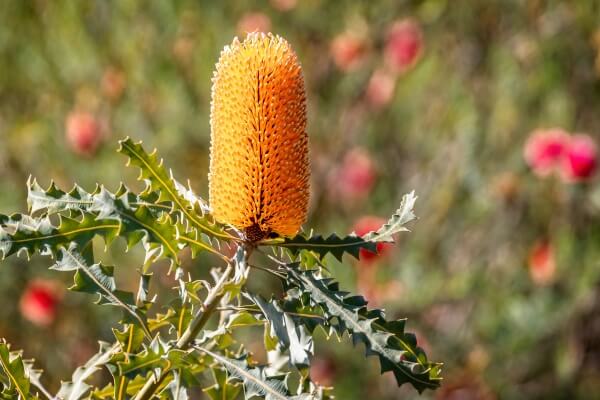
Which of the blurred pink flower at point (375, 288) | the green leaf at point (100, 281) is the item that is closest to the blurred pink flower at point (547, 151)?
the blurred pink flower at point (375, 288)

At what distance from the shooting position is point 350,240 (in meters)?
1.74

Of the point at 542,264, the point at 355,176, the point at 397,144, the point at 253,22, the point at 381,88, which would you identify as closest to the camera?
the point at 542,264

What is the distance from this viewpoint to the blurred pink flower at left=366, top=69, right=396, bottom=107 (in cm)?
690

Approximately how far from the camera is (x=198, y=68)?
672cm

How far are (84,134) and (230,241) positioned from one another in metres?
4.88

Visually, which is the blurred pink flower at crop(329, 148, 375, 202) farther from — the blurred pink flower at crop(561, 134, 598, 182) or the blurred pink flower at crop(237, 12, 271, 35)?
the blurred pink flower at crop(561, 134, 598, 182)

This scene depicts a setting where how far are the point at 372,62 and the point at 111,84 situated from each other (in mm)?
1825

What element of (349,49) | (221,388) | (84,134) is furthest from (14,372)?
(349,49)

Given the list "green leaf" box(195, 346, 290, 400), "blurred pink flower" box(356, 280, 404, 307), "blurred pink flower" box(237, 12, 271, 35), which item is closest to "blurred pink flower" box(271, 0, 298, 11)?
"blurred pink flower" box(237, 12, 271, 35)

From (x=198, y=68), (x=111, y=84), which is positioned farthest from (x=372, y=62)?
(x=111, y=84)

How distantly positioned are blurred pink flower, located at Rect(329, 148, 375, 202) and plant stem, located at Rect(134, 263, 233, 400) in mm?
5000

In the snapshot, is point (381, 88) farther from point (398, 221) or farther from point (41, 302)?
point (398, 221)

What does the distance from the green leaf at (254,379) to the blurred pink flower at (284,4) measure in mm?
5640

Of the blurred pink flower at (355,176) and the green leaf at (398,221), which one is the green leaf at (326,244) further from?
the blurred pink flower at (355,176)
